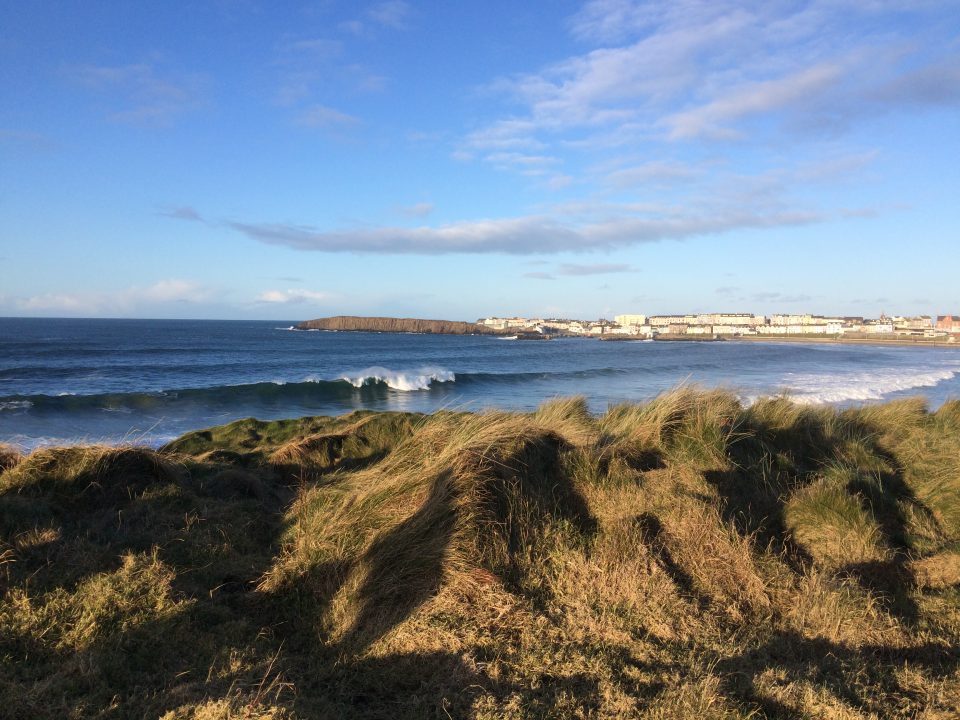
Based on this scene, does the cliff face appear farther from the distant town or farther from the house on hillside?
the house on hillside

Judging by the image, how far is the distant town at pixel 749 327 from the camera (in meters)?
104

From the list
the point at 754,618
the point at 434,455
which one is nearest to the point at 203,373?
the point at 434,455

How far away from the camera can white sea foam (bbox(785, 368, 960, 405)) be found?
23625mm

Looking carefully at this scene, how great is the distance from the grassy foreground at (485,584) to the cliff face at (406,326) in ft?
429

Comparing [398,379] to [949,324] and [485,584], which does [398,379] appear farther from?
[949,324]

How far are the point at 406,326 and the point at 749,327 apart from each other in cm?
7745

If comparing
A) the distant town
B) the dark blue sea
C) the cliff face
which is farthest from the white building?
the dark blue sea

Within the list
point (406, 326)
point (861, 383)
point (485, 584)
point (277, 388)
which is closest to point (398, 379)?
point (277, 388)

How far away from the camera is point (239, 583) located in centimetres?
425

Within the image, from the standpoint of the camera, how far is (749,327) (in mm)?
140000

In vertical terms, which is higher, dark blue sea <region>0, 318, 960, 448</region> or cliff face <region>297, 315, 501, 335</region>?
cliff face <region>297, 315, 501, 335</region>

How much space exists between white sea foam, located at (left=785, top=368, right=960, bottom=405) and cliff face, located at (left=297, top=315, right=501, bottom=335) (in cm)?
10544

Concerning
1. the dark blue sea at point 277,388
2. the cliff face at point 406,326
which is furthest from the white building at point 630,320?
the dark blue sea at point 277,388

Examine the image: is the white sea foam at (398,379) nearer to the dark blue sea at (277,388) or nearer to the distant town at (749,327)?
the dark blue sea at (277,388)
